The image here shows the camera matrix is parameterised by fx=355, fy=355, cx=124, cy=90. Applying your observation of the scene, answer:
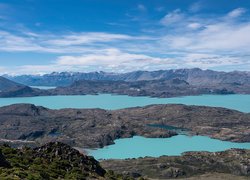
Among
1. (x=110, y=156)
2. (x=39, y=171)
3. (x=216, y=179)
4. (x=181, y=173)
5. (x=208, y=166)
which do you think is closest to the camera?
(x=39, y=171)

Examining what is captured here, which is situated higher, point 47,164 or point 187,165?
point 47,164

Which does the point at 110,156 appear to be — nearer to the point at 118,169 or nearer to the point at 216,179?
the point at 118,169

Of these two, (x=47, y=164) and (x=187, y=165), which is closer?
(x=47, y=164)

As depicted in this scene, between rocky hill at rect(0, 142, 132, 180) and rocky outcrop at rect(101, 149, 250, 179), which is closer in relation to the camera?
rocky hill at rect(0, 142, 132, 180)

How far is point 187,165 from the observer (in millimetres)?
148250

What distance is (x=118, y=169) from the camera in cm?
14138

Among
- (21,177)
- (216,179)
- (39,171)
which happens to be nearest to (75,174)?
(39,171)

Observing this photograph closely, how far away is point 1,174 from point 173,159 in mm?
139654

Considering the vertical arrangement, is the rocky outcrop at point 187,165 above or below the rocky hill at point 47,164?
below

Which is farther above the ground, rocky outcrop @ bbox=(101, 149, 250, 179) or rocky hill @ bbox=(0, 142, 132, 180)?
rocky hill @ bbox=(0, 142, 132, 180)

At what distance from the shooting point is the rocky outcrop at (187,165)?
449 feet

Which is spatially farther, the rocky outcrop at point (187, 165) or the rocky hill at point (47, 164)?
the rocky outcrop at point (187, 165)

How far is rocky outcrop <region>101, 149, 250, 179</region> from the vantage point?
5394 inches

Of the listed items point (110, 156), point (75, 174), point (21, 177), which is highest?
point (21, 177)
